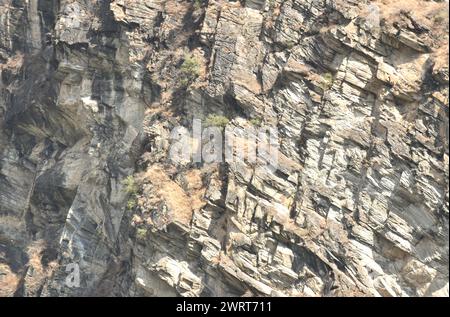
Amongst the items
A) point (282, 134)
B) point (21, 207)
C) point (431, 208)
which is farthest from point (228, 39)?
point (21, 207)

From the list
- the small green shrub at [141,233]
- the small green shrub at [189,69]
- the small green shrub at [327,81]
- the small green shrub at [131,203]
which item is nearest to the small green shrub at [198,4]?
the small green shrub at [189,69]

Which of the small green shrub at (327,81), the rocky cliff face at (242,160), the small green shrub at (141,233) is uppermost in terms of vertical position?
the small green shrub at (327,81)

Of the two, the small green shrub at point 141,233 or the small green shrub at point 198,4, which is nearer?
the small green shrub at point 141,233

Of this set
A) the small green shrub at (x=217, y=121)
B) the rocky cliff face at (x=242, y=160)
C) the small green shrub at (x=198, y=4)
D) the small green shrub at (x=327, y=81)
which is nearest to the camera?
the rocky cliff face at (x=242, y=160)

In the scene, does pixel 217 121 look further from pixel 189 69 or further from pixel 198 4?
pixel 198 4

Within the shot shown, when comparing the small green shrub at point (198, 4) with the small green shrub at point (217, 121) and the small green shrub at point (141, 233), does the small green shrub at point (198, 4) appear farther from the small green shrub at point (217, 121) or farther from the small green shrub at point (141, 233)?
the small green shrub at point (141, 233)

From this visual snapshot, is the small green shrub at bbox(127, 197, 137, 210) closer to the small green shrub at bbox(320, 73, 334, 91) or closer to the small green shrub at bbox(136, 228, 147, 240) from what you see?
the small green shrub at bbox(136, 228, 147, 240)

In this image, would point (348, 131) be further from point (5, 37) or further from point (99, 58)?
point (5, 37)
